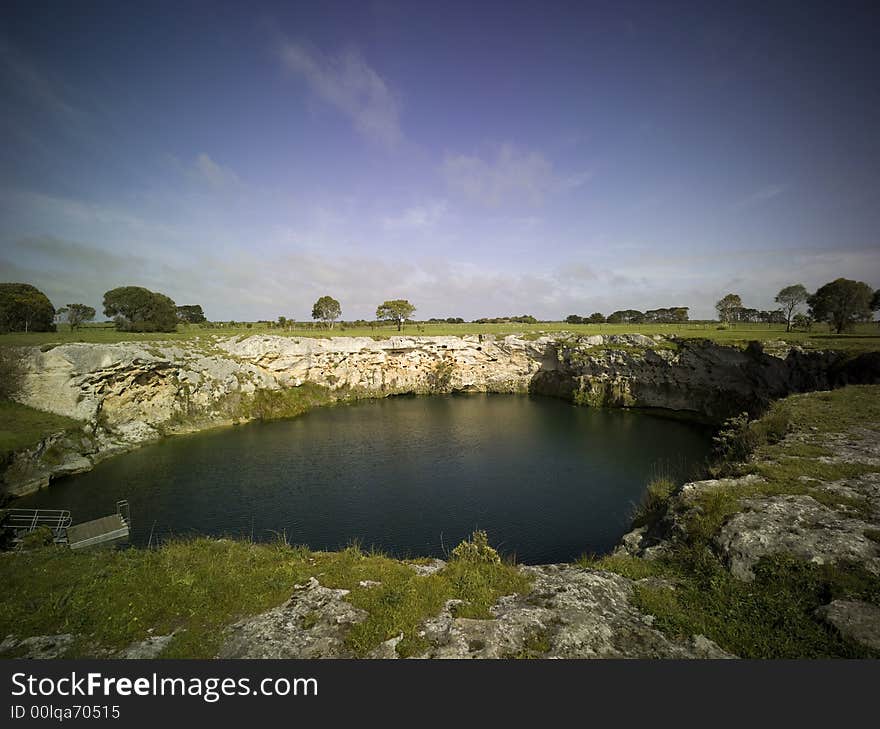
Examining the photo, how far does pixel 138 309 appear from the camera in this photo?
167ft

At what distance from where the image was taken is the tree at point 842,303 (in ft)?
143

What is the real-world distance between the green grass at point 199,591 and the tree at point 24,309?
1756 inches

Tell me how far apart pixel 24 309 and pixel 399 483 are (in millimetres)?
47440

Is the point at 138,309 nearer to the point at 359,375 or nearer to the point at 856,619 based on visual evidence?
the point at 359,375

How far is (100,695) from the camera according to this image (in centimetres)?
630

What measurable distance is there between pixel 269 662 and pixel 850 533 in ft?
45.6

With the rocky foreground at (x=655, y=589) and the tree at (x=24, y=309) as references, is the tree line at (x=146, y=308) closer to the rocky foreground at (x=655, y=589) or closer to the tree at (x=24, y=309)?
the tree at (x=24, y=309)

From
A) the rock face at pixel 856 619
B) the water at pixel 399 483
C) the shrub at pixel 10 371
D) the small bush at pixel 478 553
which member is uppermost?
the shrub at pixel 10 371

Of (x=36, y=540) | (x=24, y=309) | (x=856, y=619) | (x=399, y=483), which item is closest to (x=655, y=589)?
(x=856, y=619)

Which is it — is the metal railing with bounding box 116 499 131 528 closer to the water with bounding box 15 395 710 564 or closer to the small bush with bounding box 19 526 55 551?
the water with bounding box 15 395 710 564

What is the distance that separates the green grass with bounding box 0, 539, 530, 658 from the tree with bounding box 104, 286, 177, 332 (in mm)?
48123

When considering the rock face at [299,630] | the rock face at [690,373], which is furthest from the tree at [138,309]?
the rock face at [690,373]

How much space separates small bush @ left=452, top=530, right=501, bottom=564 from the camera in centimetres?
1114

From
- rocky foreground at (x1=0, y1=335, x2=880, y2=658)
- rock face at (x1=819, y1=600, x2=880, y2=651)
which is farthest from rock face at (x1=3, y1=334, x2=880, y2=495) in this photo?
rock face at (x1=819, y1=600, x2=880, y2=651)
